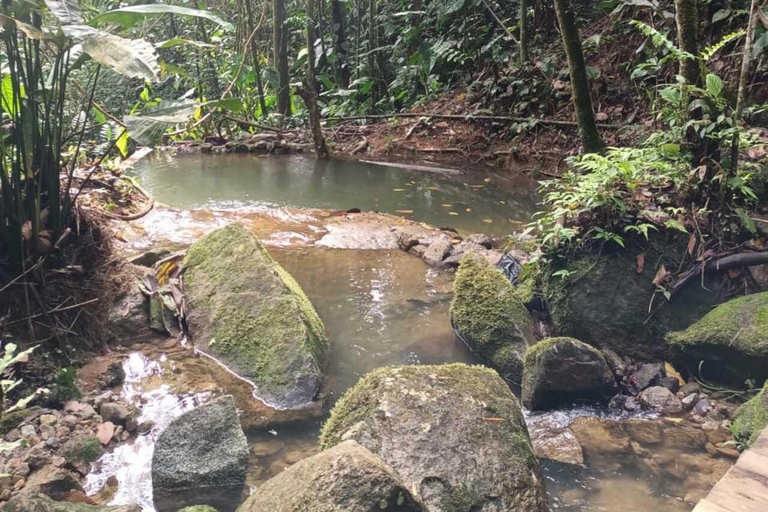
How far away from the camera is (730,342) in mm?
3520

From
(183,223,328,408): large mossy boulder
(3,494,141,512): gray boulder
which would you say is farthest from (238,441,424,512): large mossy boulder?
(183,223,328,408): large mossy boulder

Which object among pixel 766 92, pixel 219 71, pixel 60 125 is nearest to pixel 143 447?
pixel 60 125

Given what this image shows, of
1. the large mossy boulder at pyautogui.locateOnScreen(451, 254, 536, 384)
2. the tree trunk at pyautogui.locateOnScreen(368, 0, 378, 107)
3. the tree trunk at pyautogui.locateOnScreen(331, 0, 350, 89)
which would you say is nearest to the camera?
the large mossy boulder at pyautogui.locateOnScreen(451, 254, 536, 384)

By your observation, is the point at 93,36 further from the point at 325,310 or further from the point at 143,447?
the point at 325,310

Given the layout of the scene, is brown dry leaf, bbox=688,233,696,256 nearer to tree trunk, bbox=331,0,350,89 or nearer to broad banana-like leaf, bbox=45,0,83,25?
broad banana-like leaf, bbox=45,0,83,25

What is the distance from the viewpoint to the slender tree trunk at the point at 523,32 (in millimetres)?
10012

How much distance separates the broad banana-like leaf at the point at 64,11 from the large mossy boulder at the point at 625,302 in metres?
3.36

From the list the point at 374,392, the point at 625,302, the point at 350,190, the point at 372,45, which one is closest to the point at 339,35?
the point at 372,45

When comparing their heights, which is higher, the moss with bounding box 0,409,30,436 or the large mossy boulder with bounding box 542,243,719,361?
the large mossy boulder with bounding box 542,243,719,361

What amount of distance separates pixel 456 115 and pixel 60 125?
8.57 meters

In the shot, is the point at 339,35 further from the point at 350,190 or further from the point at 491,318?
the point at 491,318

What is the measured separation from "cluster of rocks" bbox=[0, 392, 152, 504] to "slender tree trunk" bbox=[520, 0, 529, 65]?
30.2 ft

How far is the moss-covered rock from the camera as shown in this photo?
303 cm

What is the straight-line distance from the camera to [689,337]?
3740mm
